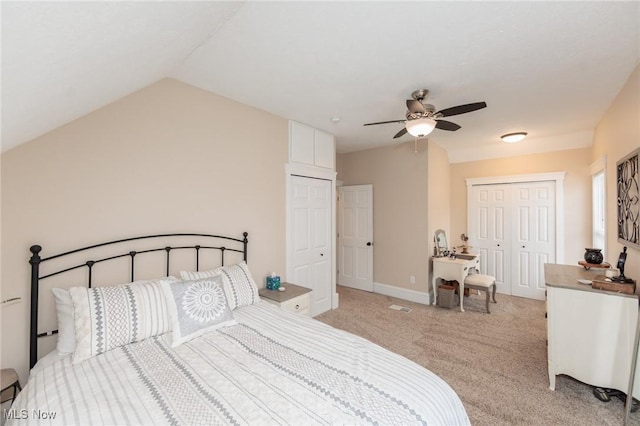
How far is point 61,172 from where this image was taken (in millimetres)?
1884

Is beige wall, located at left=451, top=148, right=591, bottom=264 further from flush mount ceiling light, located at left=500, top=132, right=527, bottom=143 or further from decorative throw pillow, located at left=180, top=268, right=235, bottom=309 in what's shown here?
decorative throw pillow, located at left=180, top=268, right=235, bottom=309

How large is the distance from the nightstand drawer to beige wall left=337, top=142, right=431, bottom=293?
2.32m

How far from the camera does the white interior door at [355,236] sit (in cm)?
516

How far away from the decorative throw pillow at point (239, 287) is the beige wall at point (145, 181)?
20.1 inches

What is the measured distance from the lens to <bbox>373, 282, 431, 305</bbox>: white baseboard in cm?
445

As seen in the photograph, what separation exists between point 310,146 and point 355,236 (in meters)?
2.23

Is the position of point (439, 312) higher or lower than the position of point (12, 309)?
lower

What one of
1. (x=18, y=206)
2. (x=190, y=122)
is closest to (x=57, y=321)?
(x=18, y=206)

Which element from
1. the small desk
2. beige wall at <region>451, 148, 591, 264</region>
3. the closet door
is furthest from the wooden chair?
beige wall at <region>451, 148, 591, 264</region>

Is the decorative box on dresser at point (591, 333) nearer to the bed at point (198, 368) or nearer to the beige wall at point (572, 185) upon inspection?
the bed at point (198, 368)

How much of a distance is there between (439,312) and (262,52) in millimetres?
4018

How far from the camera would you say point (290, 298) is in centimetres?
283

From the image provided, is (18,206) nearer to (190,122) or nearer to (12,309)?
(12,309)

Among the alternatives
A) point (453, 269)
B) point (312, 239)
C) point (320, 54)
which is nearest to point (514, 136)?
point (453, 269)
